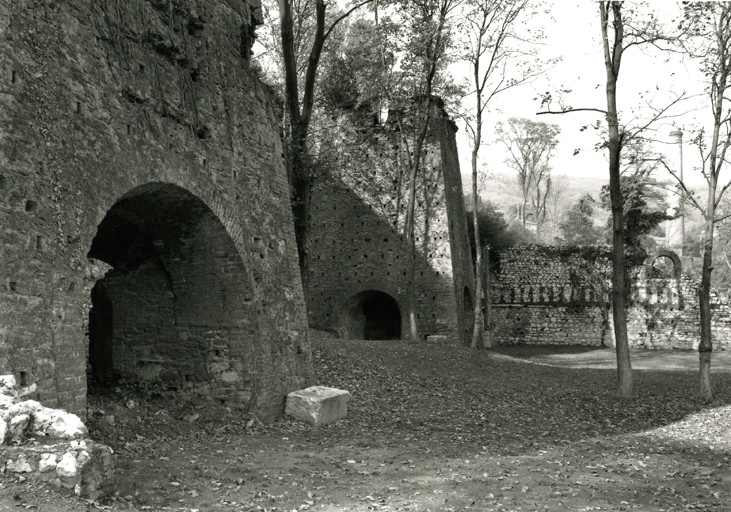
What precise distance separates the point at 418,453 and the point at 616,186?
7.80 m

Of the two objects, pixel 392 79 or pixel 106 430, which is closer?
pixel 106 430

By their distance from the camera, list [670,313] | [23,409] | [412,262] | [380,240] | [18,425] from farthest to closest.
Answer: [670,313] → [380,240] → [412,262] → [23,409] → [18,425]

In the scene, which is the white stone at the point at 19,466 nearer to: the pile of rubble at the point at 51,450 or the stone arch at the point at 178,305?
the pile of rubble at the point at 51,450

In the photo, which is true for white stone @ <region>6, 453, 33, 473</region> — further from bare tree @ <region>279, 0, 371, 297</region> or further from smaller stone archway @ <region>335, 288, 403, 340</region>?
smaller stone archway @ <region>335, 288, 403, 340</region>

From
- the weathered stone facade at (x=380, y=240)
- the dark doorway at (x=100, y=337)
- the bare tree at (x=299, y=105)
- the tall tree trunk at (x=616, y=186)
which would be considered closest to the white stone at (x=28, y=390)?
the dark doorway at (x=100, y=337)

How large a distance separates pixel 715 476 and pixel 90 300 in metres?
8.64

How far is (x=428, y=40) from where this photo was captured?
20125 millimetres

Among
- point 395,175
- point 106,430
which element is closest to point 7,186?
point 106,430

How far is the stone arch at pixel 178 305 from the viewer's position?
9148 millimetres

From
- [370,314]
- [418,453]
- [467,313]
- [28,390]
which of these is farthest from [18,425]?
[467,313]

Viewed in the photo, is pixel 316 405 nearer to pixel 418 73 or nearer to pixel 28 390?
pixel 28 390

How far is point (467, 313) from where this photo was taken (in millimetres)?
25719

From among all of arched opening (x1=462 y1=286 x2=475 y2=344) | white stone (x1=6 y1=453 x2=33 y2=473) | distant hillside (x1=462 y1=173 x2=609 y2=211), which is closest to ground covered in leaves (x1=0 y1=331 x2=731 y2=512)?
white stone (x1=6 y1=453 x2=33 y2=473)

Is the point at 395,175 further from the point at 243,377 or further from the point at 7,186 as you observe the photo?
the point at 7,186
